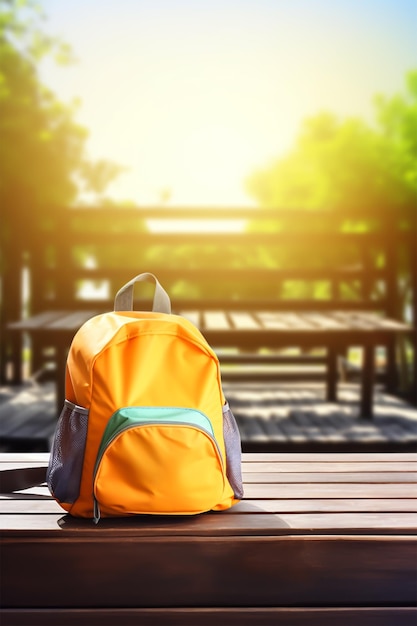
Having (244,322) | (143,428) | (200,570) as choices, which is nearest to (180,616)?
(200,570)

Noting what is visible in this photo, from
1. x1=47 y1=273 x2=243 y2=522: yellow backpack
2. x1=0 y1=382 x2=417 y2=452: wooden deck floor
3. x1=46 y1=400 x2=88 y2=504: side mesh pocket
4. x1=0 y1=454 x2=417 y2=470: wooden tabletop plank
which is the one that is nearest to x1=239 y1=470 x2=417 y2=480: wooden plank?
x1=0 y1=454 x2=417 y2=470: wooden tabletop plank

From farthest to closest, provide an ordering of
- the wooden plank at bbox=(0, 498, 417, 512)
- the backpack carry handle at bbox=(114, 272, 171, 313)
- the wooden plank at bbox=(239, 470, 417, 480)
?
the wooden plank at bbox=(239, 470, 417, 480)
the backpack carry handle at bbox=(114, 272, 171, 313)
the wooden plank at bbox=(0, 498, 417, 512)

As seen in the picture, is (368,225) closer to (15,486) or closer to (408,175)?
(408,175)

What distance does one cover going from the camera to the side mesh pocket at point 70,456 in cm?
141

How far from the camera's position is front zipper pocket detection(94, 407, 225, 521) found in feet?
4.50

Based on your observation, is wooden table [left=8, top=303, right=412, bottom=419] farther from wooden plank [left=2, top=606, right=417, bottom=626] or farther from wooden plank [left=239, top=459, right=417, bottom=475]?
wooden plank [left=2, top=606, right=417, bottom=626]

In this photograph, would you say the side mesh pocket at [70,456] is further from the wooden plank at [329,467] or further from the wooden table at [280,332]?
the wooden table at [280,332]

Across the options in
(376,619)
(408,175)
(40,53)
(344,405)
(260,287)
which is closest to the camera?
(376,619)

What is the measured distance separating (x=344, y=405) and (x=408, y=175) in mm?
3501

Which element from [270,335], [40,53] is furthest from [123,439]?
[40,53]

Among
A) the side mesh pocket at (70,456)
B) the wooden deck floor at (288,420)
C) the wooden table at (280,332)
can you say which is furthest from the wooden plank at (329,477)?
the wooden deck floor at (288,420)

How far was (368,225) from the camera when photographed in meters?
7.98

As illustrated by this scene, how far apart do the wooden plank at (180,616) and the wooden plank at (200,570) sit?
0.01 m

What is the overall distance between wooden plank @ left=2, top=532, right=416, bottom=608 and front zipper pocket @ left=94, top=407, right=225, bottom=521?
8cm
